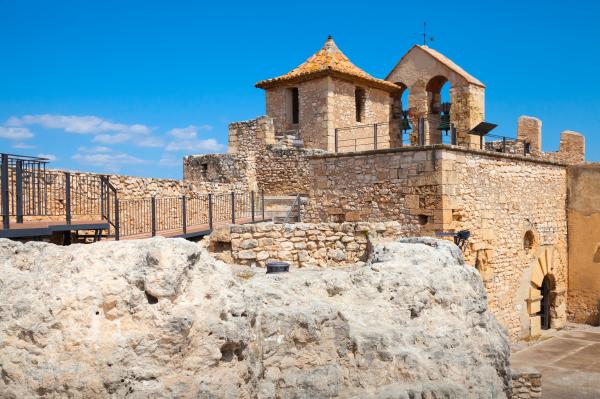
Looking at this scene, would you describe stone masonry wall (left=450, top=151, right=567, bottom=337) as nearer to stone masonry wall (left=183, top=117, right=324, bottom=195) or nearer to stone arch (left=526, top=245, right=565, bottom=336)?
stone arch (left=526, top=245, right=565, bottom=336)

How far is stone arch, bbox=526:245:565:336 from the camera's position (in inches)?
694

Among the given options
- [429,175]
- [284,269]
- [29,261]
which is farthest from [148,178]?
[29,261]

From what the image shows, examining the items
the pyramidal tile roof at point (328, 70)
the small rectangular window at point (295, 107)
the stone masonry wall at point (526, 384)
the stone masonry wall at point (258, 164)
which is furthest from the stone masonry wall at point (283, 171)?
the stone masonry wall at point (526, 384)

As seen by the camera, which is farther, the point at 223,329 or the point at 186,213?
the point at 186,213

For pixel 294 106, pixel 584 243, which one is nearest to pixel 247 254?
pixel 584 243

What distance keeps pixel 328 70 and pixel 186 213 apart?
8656mm

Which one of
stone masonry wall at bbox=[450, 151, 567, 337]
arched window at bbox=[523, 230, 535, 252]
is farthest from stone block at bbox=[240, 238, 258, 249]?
arched window at bbox=[523, 230, 535, 252]

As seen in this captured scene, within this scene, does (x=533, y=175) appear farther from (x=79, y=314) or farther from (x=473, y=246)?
(x=79, y=314)

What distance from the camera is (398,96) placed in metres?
24.4

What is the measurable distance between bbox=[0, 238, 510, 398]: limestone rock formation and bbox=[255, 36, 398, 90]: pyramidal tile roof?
16.9m

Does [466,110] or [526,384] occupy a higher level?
[466,110]

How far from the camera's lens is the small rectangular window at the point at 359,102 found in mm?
23125

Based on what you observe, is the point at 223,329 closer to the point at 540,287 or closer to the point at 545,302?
the point at 540,287

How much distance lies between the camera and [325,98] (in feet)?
70.5
